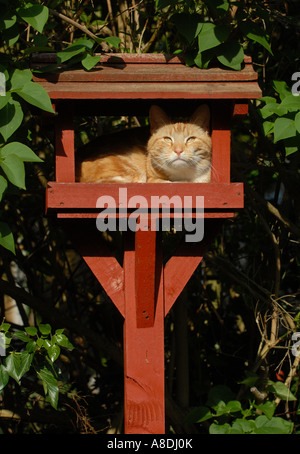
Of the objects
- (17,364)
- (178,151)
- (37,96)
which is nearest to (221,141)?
(178,151)

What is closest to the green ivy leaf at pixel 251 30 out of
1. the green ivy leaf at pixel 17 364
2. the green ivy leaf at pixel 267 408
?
the green ivy leaf at pixel 17 364

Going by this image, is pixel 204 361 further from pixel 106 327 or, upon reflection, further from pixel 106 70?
pixel 106 70

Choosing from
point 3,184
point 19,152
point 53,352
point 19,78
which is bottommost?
point 53,352

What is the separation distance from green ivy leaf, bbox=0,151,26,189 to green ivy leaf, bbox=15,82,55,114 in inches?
7.0

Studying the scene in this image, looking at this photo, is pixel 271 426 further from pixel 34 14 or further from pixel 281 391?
pixel 34 14

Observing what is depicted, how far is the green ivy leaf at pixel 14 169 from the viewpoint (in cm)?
211

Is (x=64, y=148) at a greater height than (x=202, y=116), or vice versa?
(x=202, y=116)

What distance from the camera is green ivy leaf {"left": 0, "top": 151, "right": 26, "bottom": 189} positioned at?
6.91 ft

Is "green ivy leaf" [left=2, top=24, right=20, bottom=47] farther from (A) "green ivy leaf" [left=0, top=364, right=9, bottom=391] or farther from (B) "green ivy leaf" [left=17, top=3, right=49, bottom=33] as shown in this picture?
(A) "green ivy leaf" [left=0, top=364, right=9, bottom=391]

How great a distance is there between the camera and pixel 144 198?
2287 mm

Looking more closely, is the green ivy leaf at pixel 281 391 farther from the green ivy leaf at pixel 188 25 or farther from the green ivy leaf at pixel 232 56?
the green ivy leaf at pixel 188 25

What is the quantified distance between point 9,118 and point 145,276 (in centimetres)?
69

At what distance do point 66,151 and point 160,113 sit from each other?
0.45 metres

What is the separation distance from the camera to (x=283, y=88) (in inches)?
105
